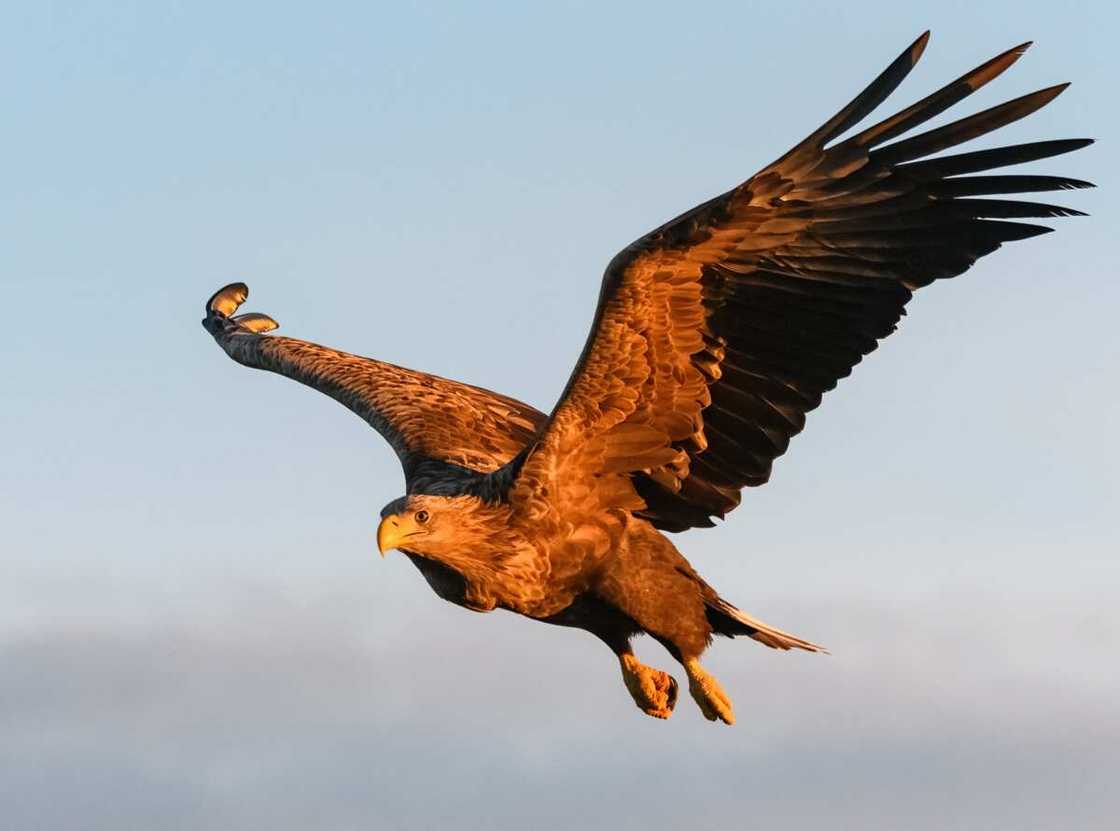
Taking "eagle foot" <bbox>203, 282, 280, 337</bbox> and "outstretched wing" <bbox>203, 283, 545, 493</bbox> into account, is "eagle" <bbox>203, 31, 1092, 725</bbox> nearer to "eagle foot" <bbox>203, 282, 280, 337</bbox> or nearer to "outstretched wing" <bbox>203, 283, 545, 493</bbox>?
"outstretched wing" <bbox>203, 283, 545, 493</bbox>

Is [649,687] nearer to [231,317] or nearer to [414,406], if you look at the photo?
[414,406]

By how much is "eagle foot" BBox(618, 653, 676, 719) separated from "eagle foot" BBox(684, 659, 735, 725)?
196 millimetres

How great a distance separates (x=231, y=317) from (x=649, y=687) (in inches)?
206

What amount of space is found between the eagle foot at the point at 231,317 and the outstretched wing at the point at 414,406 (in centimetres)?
54

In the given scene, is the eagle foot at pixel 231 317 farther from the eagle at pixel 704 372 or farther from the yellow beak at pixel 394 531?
the yellow beak at pixel 394 531

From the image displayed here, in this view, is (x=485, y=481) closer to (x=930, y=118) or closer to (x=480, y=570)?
(x=480, y=570)

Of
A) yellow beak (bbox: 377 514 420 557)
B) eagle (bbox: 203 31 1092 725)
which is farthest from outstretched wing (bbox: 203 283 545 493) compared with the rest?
yellow beak (bbox: 377 514 420 557)

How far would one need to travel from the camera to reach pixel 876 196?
36.0 feet

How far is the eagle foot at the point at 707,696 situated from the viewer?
1128cm

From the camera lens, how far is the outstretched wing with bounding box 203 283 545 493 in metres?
11.9

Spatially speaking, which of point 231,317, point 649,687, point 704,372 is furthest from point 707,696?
point 231,317

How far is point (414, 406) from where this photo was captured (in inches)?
493

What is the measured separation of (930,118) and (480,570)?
300cm

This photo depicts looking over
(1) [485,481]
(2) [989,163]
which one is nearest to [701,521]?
(1) [485,481]
